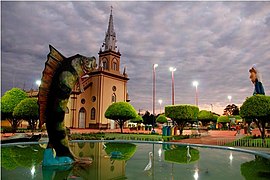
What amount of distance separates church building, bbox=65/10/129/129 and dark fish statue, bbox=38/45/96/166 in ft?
119

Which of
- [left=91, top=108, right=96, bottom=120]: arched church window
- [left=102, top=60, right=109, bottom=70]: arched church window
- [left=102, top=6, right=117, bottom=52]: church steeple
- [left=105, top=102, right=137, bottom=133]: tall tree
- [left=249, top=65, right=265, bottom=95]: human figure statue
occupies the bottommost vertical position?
[left=91, top=108, right=96, bottom=120]: arched church window

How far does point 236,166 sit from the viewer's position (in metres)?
11.0

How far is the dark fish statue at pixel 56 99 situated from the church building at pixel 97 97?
36125 mm

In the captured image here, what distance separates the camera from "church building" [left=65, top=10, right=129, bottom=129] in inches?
1891

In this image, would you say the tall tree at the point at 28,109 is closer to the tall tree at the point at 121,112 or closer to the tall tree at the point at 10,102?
the tall tree at the point at 10,102

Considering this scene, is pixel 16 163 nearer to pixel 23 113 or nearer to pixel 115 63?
pixel 23 113

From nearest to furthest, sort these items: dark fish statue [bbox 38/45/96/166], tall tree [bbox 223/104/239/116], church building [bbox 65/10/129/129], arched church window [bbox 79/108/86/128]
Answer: dark fish statue [bbox 38/45/96/166]
church building [bbox 65/10/129/129]
arched church window [bbox 79/108/86/128]
tall tree [bbox 223/104/239/116]

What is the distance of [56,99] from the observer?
10.4m

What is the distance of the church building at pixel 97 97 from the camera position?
48.0 meters

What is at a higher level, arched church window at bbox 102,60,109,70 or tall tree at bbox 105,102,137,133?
arched church window at bbox 102,60,109,70

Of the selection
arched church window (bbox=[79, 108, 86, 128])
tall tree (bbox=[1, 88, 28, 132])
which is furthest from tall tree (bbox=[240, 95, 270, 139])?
arched church window (bbox=[79, 108, 86, 128])

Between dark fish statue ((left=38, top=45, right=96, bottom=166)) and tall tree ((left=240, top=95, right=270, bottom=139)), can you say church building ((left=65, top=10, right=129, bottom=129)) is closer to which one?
tall tree ((left=240, top=95, right=270, bottom=139))

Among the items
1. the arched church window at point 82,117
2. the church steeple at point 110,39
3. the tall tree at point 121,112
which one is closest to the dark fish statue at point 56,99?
the tall tree at point 121,112

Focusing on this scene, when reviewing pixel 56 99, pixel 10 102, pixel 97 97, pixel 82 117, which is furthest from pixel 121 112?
pixel 56 99
